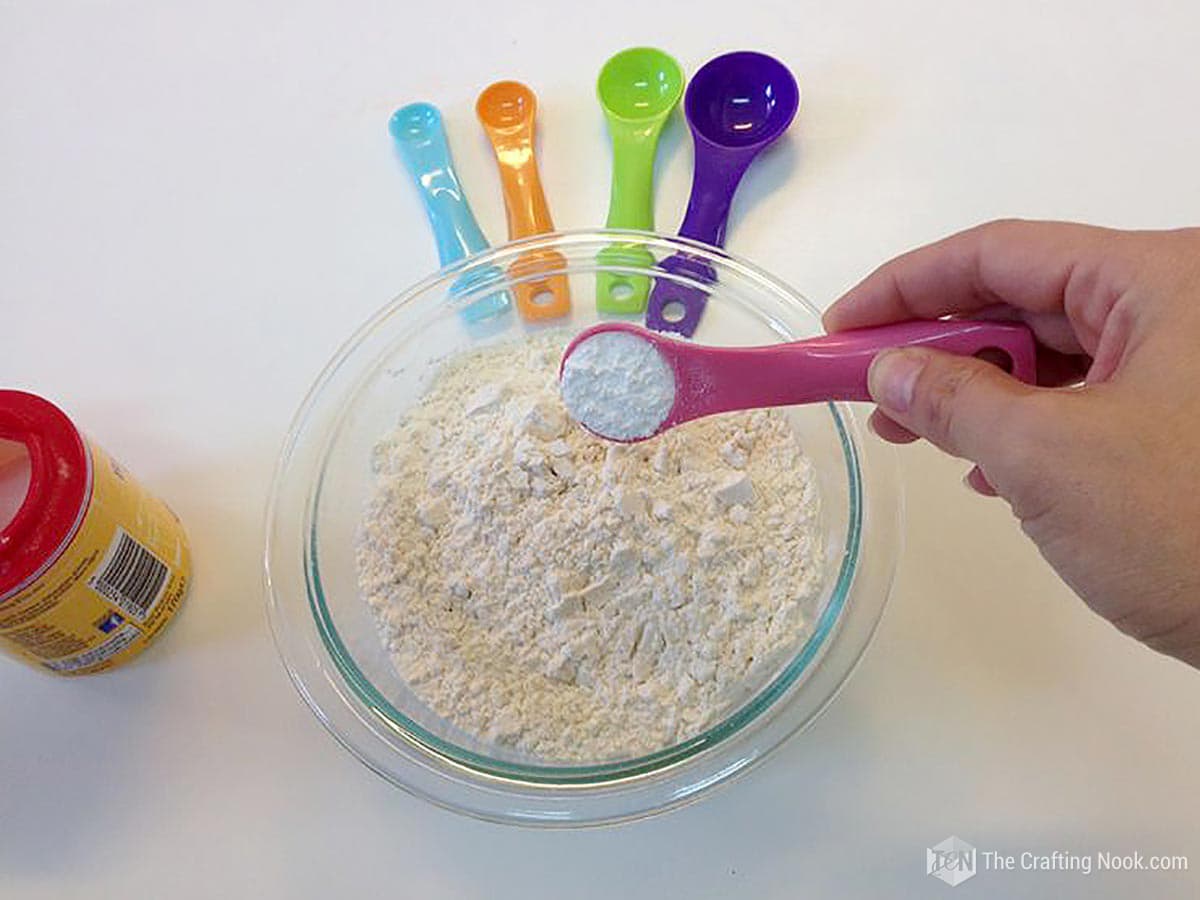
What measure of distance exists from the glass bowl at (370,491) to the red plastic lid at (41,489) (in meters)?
0.15

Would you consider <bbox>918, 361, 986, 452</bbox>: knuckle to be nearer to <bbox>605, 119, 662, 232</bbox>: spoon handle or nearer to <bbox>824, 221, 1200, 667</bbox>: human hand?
<bbox>824, 221, 1200, 667</bbox>: human hand

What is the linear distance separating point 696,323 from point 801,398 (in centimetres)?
18

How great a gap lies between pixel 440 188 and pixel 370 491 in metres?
0.30

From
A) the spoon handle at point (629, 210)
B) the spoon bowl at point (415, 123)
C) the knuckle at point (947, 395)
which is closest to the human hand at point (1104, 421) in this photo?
the knuckle at point (947, 395)

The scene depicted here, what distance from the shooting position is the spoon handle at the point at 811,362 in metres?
0.66

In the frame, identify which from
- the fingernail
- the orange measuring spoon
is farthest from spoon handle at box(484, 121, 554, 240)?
the fingernail

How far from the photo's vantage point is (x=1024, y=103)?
3.06ft

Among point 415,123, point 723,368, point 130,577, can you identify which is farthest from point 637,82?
point 130,577

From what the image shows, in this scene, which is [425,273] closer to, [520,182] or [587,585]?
[520,182]

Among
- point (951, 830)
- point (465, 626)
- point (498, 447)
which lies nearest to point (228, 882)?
point (465, 626)

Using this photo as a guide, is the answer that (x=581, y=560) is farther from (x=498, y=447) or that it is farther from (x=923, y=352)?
(x=923, y=352)

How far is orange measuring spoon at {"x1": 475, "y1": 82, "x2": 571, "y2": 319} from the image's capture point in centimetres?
82

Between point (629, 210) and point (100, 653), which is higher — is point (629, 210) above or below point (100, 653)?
above

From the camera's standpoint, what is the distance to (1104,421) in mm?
533
